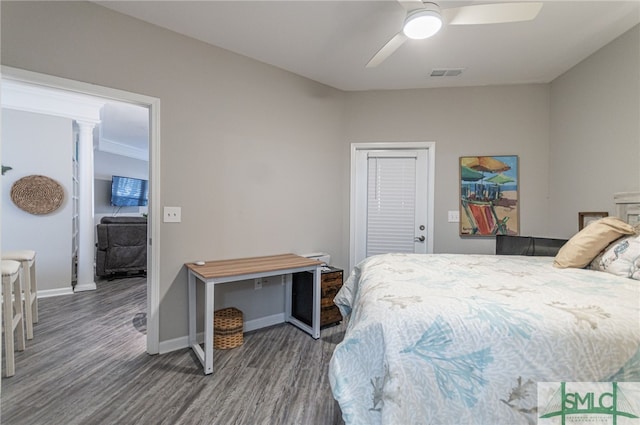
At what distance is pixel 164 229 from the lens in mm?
2389

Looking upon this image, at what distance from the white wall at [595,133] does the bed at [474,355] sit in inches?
72.5

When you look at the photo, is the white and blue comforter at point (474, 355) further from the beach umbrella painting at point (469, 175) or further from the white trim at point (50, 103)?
the white trim at point (50, 103)

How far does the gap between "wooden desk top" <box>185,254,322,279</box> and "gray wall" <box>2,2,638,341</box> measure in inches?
5.0

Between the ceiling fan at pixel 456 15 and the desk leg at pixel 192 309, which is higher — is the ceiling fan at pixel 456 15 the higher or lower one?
the higher one

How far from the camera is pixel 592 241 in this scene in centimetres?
170

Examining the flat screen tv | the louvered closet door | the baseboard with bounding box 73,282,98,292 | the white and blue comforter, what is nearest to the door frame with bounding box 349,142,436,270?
the louvered closet door

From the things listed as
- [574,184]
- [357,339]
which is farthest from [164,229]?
[574,184]

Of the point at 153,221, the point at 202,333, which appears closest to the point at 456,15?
the point at 153,221

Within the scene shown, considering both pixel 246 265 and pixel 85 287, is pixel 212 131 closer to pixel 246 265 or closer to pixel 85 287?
pixel 246 265

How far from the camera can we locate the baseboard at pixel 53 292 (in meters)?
3.64

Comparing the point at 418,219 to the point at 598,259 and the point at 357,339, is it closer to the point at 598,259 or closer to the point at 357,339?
the point at 598,259

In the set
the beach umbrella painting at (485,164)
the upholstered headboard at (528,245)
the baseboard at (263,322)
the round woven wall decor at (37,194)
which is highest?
the beach umbrella painting at (485,164)

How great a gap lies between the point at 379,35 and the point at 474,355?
2.36 meters

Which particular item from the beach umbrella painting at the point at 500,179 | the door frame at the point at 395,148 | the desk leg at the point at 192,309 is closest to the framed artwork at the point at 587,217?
the beach umbrella painting at the point at 500,179
